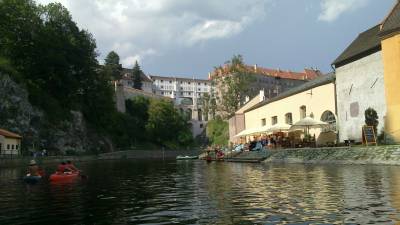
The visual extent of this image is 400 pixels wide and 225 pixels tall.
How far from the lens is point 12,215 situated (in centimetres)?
1374

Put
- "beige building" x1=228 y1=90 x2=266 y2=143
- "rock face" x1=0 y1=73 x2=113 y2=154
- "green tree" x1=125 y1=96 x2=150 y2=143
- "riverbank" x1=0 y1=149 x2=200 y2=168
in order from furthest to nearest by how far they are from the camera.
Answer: "green tree" x1=125 y1=96 x2=150 y2=143 → "beige building" x1=228 y1=90 x2=266 y2=143 → "rock face" x1=0 y1=73 x2=113 y2=154 → "riverbank" x1=0 y1=149 x2=200 y2=168

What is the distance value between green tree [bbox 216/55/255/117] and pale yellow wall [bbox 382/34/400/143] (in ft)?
192

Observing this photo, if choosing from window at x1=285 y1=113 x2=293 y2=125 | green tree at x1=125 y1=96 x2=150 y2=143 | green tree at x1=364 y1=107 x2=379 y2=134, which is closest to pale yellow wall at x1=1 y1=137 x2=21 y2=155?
window at x1=285 y1=113 x2=293 y2=125

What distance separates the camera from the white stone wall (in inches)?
1519

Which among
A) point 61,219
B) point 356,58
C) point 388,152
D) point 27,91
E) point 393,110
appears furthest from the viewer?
point 27,91

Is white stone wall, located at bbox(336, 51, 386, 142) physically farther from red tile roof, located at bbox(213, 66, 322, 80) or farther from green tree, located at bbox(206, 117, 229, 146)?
red tile roof, located at bbox(213, 66, 322, 80)

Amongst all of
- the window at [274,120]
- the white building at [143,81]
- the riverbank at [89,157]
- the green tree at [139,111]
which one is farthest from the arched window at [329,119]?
the white building at [143,81]

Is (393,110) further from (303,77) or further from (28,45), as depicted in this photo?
(303,77)

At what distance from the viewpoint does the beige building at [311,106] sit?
4756cm

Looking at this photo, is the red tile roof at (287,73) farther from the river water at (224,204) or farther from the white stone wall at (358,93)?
the river water at (224,204)

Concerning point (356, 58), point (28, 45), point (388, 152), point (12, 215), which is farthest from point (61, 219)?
point (28, 45)

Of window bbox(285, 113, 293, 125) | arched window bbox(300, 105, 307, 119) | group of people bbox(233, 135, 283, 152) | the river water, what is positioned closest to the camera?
the river water

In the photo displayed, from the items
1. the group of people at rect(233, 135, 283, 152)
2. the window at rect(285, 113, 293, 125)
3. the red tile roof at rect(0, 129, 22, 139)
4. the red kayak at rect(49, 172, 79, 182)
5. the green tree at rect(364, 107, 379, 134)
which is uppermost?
the window at rect(285, 113, 293, 125)

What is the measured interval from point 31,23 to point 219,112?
44.3 meters
